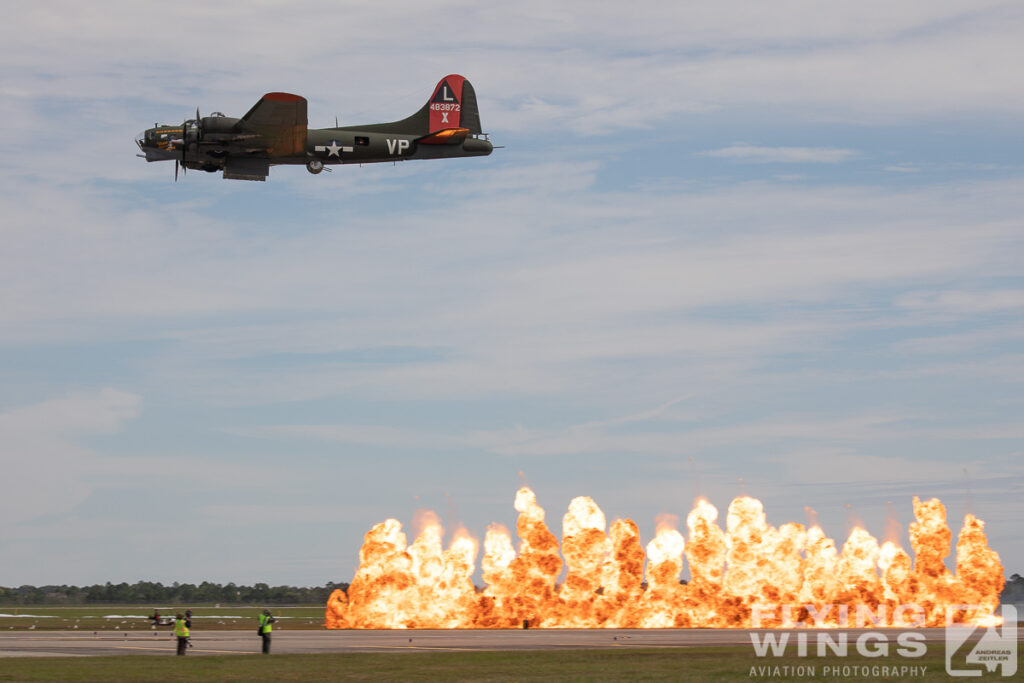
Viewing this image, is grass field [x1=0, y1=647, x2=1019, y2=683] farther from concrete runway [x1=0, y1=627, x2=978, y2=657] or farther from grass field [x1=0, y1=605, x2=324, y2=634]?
grass field [x1=0, y1=605, x2=324, y2=634]

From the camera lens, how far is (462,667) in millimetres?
44969

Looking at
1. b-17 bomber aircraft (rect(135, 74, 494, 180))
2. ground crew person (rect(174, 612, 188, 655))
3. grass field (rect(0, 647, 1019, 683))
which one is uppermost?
b-17 bomber aircraft (rect(135, 74, 494, 180))

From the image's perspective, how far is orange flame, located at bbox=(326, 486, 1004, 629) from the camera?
99562 mm

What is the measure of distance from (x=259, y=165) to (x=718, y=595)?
6482 centimetres

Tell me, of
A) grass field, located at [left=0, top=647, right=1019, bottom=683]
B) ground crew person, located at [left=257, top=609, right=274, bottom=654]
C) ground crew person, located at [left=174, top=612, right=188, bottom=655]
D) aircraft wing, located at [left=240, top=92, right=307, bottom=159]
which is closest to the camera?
grass field, located at [left=0, top=647, right=1019, bottom=683]

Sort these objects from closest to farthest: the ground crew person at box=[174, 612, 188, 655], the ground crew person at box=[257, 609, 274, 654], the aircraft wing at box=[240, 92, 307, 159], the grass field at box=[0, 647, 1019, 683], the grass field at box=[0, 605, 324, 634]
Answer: the grass field at box=[0, 647, 1019, 683], the ground crew person at box=[174, 612, 188, 655], the ground crew person at box=[257, 609, 274, 654], the aircraft wing at box=[240, 92, 307, 159], the grass field at box=[0, 605, 324, 634]

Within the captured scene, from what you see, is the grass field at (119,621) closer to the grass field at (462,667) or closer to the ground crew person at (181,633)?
the ground crew person at (181,633)

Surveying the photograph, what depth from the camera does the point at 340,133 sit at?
199ft

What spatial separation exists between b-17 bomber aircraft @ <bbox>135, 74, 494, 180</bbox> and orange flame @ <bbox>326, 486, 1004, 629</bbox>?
47.1m

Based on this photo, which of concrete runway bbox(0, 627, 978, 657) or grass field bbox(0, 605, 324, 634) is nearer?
concrete runway bbox(0, 627, 978, 657)

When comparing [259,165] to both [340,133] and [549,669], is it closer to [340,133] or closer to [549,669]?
[340,133]

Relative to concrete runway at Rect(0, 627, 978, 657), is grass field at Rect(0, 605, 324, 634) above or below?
above

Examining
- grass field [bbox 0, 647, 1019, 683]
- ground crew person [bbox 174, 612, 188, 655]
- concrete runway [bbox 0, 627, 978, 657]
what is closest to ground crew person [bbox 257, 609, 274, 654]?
concrete runway [bbox 0, 627, 978, 657]

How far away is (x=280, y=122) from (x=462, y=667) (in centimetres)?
2865
